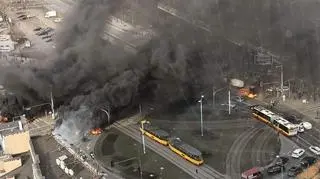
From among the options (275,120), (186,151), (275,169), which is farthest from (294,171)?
(186,151)

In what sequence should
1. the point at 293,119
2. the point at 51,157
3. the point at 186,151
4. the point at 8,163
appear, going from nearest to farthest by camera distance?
1. the point at 186,151
2. the point at 51,157
3. the point at 8,163
4. the point at 293,119

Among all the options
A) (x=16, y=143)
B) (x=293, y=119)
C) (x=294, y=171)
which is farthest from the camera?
(x=293, y=119)

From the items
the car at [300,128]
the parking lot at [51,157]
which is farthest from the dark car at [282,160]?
the parking lot at [51,157]

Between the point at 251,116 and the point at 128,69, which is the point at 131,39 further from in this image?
the point at 251,116

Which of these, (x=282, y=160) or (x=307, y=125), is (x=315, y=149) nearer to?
(x=282, y=160)

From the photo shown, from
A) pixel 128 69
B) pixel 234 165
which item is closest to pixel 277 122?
pixel 234 165
